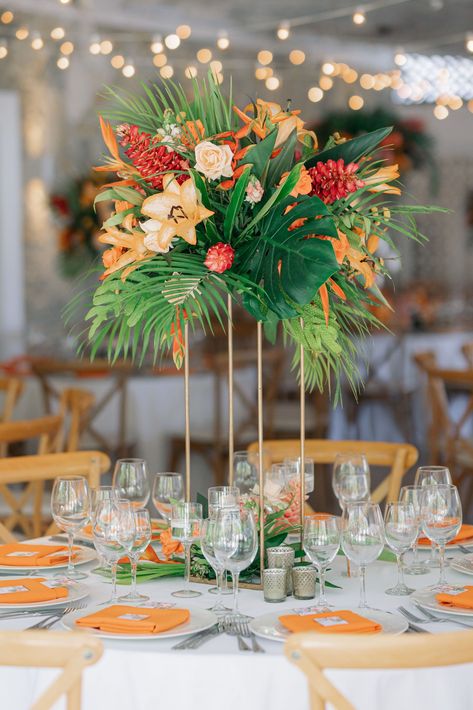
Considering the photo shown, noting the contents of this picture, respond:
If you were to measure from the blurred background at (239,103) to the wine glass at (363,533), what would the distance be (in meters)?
3.13

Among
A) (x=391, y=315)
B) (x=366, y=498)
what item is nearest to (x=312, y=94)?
(x=391, y=315)

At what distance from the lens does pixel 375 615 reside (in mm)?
2016

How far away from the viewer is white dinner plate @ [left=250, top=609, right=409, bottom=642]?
1.87m

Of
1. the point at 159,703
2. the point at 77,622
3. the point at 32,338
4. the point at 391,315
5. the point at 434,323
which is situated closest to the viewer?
the point at 159,703

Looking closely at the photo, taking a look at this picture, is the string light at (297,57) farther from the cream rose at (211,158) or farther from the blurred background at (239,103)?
the cream rose at (211,158)

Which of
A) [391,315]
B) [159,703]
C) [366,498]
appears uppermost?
[391,315]

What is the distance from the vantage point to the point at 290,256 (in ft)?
7.00

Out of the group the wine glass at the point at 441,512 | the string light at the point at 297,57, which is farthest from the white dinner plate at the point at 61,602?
the string light at the point at 297,57

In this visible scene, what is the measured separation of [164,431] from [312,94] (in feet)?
11.6

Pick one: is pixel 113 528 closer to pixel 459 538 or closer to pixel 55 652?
pixel 55 652

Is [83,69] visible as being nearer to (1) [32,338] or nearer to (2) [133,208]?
(1) [32,338]

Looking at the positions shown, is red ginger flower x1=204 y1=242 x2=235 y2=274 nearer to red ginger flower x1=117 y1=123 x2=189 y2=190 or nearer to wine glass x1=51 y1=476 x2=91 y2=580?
red ginger flower x1=117 y1=123 x2=189 y2=190

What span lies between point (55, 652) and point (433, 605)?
0.82 metres

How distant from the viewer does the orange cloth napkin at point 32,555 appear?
2.46 meters
